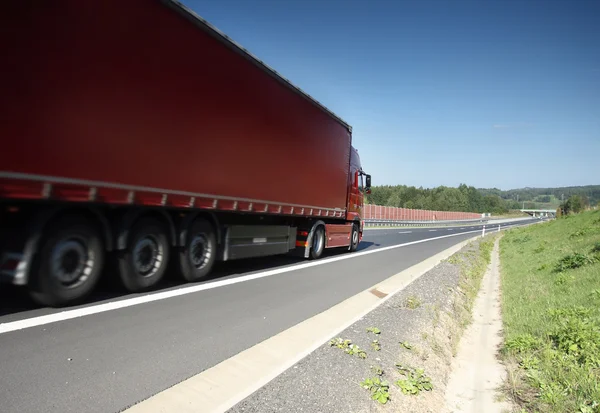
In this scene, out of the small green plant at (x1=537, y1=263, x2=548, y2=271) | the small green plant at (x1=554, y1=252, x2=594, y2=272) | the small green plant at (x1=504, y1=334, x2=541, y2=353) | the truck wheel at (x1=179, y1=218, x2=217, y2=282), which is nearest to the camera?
the small green plant at (x1=504, y1=334, x2=541, y2=353)

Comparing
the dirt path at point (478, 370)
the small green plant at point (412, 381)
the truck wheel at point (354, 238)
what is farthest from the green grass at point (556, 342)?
the truck wheel at point (354, 238)

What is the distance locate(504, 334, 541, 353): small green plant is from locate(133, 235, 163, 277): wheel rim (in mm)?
5021

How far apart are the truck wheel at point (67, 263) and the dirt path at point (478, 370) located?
14.4 feet

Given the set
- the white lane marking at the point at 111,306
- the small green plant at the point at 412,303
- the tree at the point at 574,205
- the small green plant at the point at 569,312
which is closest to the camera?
the white lane marking at the point at 111,306

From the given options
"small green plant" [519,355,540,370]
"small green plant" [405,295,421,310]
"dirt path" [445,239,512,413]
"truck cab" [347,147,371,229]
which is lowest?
"dirt path" [445,239,512,413]

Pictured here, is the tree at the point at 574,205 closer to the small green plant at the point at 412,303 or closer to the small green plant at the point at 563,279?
the small green plant at the point at 563,279

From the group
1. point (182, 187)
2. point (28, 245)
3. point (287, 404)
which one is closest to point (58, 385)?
point (287, 404)

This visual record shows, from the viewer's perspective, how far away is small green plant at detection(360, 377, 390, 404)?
10.3 ft

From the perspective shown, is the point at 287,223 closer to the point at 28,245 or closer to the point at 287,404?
the point at 28,245

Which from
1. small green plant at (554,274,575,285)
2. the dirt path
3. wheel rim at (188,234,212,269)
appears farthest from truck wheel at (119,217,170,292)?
small green plant at (554,274,575,285)

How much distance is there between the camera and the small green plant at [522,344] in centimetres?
511

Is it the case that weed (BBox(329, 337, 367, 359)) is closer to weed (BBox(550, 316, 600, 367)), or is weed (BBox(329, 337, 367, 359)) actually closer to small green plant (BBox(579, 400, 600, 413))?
small green plant (BBox(579, 400, 600, 413))

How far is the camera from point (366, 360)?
12.6ft

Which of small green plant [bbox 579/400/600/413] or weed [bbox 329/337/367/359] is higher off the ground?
weed [bbox 329/337/367/359]
